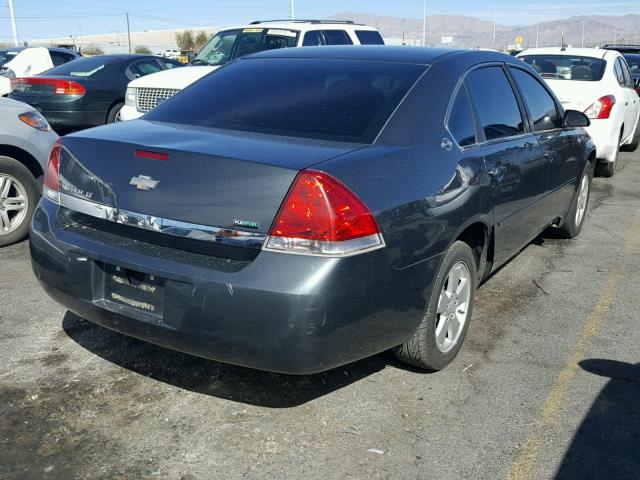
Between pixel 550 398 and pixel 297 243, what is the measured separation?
5.38 ft

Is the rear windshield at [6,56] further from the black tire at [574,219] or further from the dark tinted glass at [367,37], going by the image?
the black tire at [574,219]

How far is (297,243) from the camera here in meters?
2.84

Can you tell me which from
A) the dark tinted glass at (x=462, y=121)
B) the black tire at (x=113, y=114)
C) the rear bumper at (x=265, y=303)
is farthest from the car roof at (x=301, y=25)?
the rear bumper at (x=265, y=303)

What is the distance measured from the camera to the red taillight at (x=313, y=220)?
2.84 meters

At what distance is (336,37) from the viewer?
1038 centimetres

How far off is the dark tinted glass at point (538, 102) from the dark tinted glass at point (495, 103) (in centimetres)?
28

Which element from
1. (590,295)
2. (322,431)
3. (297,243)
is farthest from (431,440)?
(590,295)

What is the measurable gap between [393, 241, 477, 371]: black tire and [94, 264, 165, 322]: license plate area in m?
1.25

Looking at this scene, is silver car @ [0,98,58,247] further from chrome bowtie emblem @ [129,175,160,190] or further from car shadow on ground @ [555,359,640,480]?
car shadow on ground @ [555,359,640,480]

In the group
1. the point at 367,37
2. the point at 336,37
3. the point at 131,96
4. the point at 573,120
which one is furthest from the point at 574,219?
the point at 367,37

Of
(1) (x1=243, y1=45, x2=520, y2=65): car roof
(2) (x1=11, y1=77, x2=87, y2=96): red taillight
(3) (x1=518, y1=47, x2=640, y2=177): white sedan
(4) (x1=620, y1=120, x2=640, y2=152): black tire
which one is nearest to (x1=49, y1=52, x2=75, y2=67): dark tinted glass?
(2) (x1=11, y1=77, x2=87, y2=96): red taillight

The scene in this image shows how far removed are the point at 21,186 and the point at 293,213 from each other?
4.04 meters

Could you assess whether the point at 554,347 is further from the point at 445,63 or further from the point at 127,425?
the point at 127,425

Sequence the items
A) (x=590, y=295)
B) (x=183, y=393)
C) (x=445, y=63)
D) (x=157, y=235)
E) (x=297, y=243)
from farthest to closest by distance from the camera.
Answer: (x=590, y=295) → (x=445, y=63) → (x=183, y=393) → (x=157, y=235) → (x=297, y=243)
